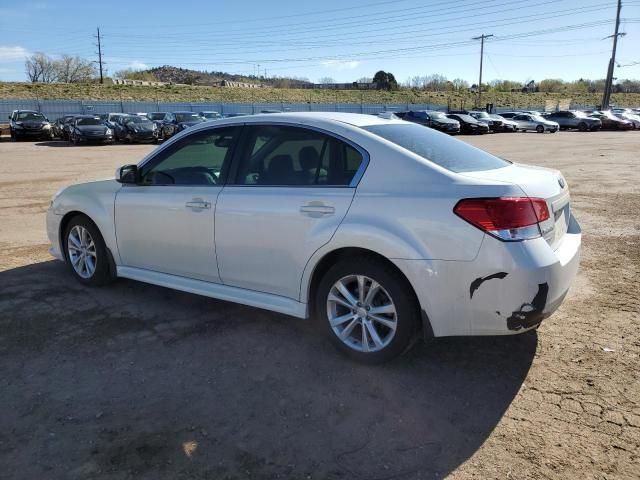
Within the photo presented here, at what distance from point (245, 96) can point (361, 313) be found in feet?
258

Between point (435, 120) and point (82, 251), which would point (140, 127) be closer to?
point (435, 120)

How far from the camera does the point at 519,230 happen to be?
311cm

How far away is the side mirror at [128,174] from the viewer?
473cm

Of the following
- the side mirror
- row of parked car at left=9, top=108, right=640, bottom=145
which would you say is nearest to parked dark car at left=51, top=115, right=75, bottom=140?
row of parked car at left=9, top=108, right=640, bottom=145

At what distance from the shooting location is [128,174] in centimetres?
473

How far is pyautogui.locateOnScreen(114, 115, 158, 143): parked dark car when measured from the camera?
29219mm

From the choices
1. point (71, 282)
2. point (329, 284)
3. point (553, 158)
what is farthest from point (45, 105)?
point (329, 284)

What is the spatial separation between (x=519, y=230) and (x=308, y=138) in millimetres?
1633

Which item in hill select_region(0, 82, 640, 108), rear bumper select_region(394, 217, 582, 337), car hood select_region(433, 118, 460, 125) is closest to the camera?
rear bumper select_region(394, 217, 582, 337)

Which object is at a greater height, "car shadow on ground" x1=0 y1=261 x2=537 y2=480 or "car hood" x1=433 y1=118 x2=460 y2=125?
"car hood" x1=433 y1=118 x2=460 y2=125

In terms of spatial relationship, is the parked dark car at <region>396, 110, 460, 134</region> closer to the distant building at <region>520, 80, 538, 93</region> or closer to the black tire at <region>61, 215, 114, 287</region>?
the black tire at <region>61, 215, 114, 287</region>

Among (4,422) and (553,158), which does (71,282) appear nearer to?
(4,422)

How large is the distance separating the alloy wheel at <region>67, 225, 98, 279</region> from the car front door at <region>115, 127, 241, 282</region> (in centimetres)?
49

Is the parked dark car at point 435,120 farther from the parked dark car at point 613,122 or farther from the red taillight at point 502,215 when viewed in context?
the red taillight at point 502,215
